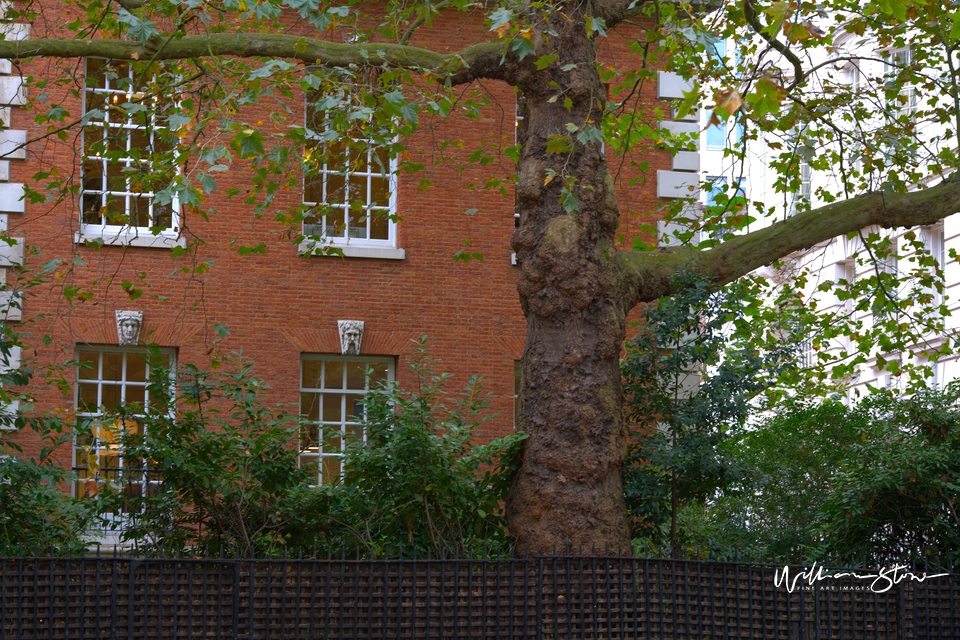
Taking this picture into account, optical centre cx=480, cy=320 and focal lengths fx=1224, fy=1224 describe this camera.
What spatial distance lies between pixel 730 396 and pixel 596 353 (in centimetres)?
162

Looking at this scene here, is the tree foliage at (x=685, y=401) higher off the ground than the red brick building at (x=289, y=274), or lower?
lower

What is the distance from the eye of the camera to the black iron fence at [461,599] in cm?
852

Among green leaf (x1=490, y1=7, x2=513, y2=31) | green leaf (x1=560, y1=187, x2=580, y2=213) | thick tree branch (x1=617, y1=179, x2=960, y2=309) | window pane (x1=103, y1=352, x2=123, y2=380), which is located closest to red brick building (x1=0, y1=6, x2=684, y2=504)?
window pane (x1=103, y1=352, x2=123, y2=380)

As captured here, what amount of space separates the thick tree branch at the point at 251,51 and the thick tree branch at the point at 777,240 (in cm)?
228

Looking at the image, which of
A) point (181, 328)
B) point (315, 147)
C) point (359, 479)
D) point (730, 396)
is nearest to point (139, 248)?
point (181, 328)

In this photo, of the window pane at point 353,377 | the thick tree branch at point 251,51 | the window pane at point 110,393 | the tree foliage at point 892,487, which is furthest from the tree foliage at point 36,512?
the window pane at point 353,377

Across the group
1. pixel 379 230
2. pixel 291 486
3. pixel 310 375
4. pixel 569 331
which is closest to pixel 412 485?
pixel 291 486

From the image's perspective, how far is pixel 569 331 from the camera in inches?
418

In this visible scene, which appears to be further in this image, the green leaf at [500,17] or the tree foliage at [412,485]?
the tree foliage at [412,485]

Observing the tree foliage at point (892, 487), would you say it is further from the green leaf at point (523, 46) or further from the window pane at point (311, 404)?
the window pane at point (311, 404)

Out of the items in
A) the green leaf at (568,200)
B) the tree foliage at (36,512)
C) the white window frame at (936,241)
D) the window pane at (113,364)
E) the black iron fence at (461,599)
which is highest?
the white window frame at (936,241)

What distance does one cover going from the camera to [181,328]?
16.6 m

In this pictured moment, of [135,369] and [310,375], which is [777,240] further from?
[135,369]

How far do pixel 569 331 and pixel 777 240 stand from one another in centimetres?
251
